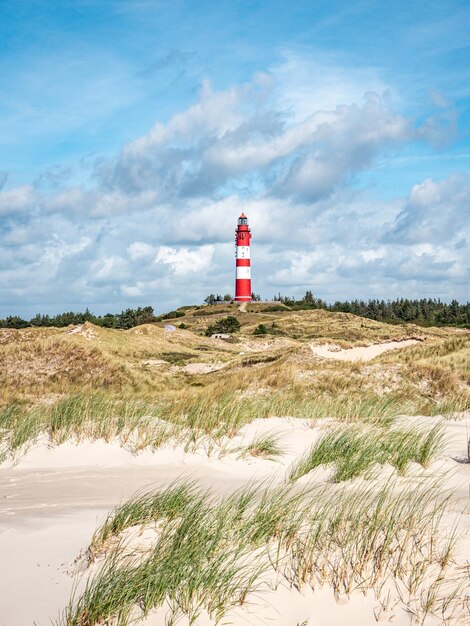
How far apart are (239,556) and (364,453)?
3.02 metres

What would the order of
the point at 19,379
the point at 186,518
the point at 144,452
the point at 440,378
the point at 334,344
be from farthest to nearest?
the point at 334,344, the point at 19,379, the point at 440,378, the point at 144,452, the point at 186,518

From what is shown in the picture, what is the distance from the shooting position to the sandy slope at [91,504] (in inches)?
129

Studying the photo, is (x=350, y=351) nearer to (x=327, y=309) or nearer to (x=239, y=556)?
(x=239, y=556)

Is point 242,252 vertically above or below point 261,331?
above

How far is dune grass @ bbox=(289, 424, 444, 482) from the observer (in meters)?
6.00

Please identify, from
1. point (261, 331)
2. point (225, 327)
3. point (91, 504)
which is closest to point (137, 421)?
point (91, 504)

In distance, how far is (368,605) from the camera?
3.31 meters

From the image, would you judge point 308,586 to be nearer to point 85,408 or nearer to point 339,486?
point 339,486

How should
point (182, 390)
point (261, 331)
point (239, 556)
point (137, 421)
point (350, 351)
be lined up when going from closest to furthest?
point (239, 556) < point (137, 421) < point (182, 390) < point (350, 351) < point (261, 331)

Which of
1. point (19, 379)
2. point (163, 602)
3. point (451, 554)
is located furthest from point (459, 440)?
point (19, 379)

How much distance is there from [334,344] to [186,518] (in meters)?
34.2

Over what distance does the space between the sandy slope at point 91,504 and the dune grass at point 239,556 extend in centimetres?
12

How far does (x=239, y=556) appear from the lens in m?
3.53

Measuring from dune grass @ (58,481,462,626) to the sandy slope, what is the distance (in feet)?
0.38
